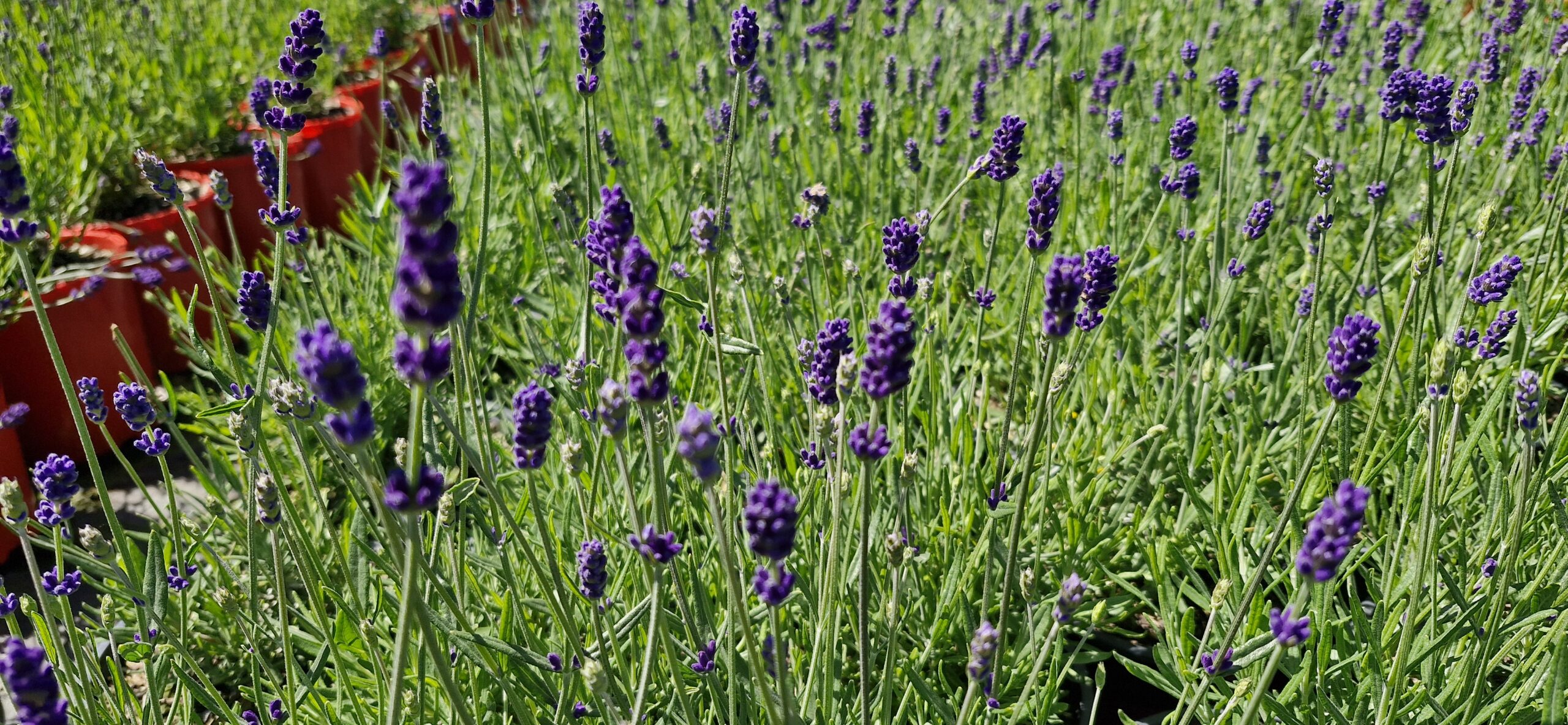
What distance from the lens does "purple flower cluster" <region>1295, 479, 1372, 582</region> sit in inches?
39.5

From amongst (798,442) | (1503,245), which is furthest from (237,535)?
(1503,245)

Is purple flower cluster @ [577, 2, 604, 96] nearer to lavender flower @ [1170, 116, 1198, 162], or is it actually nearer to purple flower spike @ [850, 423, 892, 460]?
purple flower spike @ [850, 423, 892, 460]

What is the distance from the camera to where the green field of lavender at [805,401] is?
4.42 feet

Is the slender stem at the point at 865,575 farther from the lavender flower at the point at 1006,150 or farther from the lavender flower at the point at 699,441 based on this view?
the lavender flower at the point at 1006,150

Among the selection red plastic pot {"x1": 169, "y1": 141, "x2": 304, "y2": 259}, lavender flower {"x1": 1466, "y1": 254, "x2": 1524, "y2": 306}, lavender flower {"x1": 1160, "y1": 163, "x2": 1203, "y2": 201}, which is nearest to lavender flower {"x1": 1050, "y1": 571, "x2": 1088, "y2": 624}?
lavender flower {"x1": 1466, "y1": 254, "x2": 1524, "y2": 306}

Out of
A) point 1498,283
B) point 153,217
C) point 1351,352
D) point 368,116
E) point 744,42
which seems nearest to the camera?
point 1351,352

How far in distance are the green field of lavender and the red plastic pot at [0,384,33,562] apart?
8 centimetres

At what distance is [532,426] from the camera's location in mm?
1217

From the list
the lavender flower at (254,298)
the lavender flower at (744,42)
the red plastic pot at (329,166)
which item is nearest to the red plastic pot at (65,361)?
the red plastic pot at (329,166)

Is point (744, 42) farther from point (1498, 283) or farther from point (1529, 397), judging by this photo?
point (1498, 283)

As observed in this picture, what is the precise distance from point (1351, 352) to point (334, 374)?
1.09m

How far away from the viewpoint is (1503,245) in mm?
3322

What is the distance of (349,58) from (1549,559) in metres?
6.57

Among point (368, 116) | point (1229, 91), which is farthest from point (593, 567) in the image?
point (368, 116)
